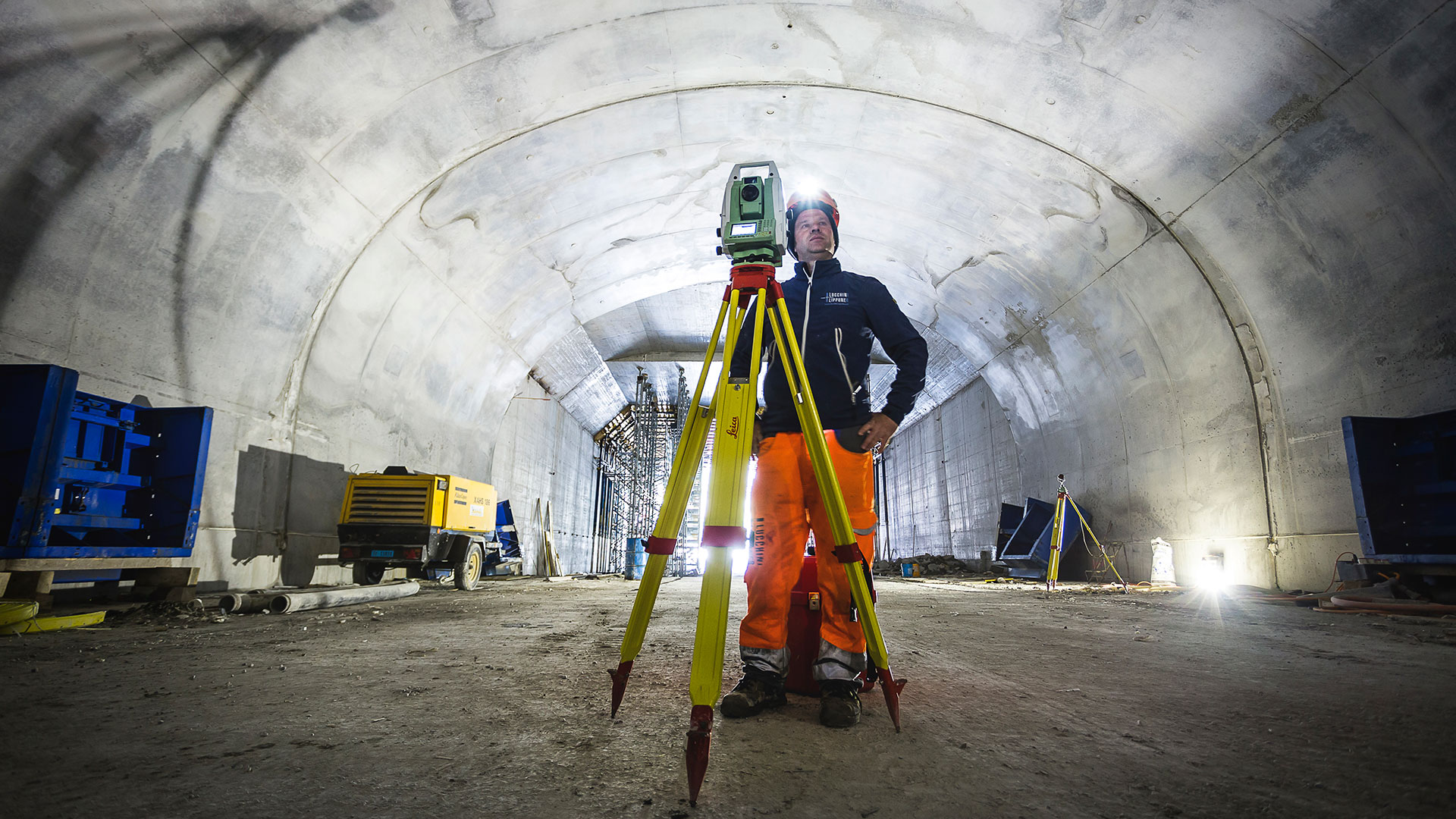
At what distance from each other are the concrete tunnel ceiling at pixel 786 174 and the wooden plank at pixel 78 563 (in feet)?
4.94

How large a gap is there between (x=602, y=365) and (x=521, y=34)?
38.6 ft

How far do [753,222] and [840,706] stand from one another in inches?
59.1

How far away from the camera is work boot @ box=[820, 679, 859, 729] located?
72.1 inches

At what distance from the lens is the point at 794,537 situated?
85.7 inches

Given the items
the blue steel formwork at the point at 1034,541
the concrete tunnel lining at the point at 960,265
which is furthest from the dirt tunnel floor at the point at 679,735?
the blue steel formwork at the point at 1034,541

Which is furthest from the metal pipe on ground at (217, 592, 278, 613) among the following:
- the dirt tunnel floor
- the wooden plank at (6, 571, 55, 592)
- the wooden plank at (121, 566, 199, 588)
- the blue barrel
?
the blue barrel

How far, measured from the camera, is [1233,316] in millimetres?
7449

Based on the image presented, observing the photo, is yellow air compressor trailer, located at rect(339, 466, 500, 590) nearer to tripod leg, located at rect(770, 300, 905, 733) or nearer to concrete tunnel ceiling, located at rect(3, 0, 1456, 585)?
concrete tunnel ceiling, located at rect(3, 0, 1456, 585)

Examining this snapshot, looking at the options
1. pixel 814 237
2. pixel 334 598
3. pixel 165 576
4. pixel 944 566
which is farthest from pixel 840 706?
pixel 944 566

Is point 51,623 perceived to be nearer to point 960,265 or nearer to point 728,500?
point 728,500

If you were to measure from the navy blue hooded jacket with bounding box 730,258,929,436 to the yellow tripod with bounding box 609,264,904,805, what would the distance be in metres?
0.36

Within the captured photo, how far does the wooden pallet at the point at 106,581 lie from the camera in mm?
4121

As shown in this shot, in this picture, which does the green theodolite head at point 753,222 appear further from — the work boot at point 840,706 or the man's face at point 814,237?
the work boot at point 840,706

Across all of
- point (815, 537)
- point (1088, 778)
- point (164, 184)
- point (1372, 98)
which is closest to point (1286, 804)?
point (1088, 778)
